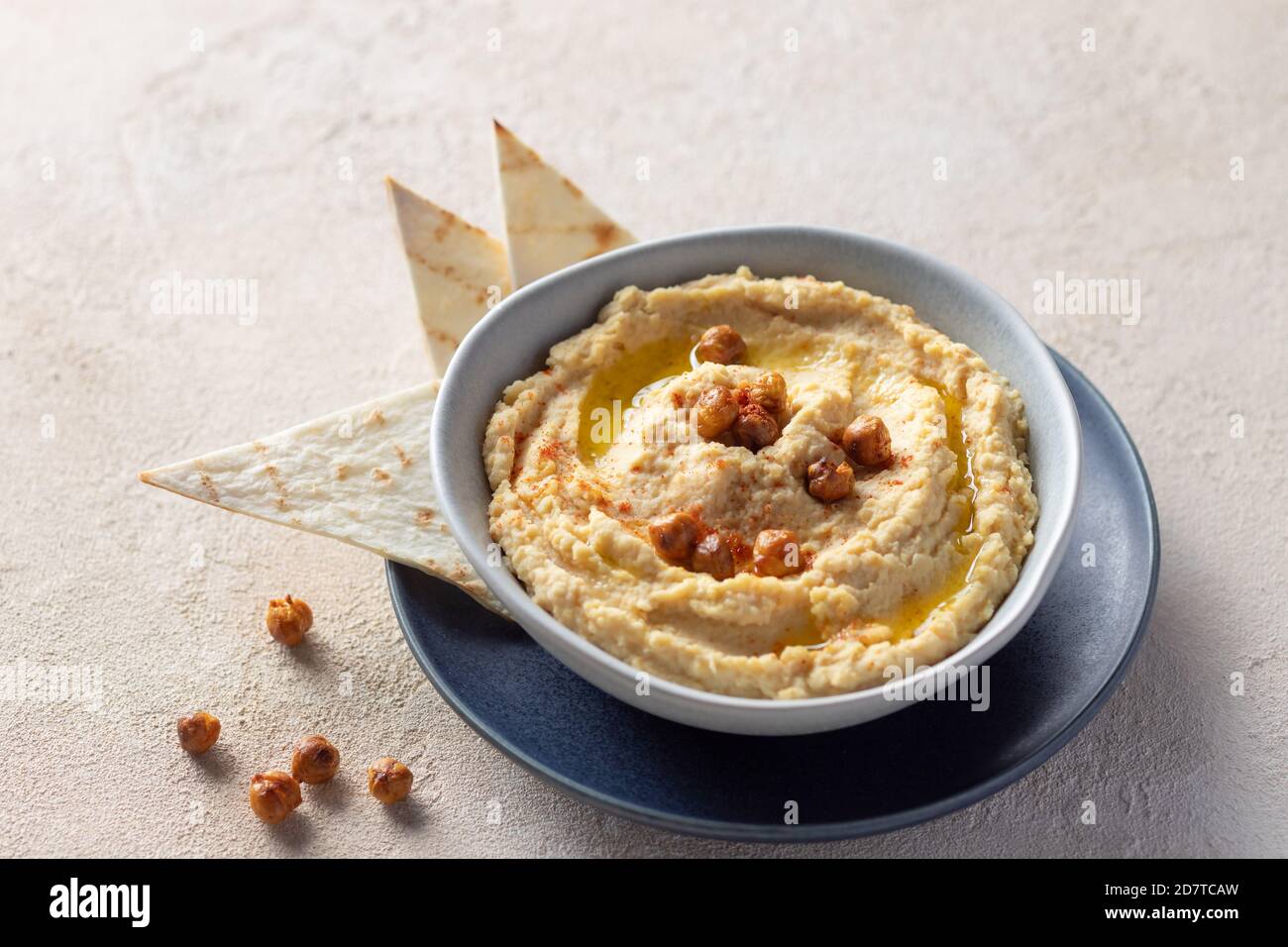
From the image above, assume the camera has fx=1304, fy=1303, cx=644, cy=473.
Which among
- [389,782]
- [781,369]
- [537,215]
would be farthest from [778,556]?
[537,215]

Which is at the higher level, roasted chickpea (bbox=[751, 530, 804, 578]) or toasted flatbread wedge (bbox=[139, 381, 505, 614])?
toasted flatbread wedge (bbox=[139, 381, 505, 614])

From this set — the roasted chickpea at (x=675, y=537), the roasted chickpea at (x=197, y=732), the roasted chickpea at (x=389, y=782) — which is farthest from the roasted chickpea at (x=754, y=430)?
the roasted chickpea at (x=197, y=732)

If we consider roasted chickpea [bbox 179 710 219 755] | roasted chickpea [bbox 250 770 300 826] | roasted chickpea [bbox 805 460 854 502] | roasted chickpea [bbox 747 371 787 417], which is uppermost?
roasted chickpea [bbox 747 371 787 417]

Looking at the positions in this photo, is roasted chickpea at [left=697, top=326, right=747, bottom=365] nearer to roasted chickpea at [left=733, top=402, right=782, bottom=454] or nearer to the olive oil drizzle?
the olive oil drizzle

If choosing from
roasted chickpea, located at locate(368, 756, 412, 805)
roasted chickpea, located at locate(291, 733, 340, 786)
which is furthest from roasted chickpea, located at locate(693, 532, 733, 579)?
roasted chickpea, located at locate(291, 733, 340, 786)

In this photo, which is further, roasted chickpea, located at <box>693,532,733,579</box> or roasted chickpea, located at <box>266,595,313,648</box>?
roasted chickpea, located at <box>266,595,313,648</box>

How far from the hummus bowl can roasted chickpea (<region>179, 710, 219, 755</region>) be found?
4.03ft

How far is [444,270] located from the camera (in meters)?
5.48

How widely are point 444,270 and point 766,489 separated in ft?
6.03

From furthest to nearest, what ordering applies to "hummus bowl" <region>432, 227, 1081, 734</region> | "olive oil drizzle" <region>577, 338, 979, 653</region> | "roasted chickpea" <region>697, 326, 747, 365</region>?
"roasted chickpea" <region>697, 326, 747, 365</region>
"olive oil drizzle" <region>577, 338, 979, 653</region>
"hummus bowl" <region>432, 227, 1081, 734</region>

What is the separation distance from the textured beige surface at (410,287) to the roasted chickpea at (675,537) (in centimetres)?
98

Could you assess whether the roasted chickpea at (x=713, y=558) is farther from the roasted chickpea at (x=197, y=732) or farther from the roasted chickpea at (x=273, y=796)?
the roasted chickpea at (x=197, y=732)

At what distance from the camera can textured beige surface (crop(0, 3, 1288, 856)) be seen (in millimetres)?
4629

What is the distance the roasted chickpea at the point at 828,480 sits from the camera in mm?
4426
